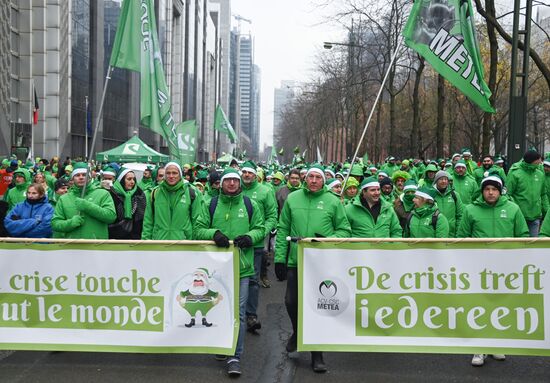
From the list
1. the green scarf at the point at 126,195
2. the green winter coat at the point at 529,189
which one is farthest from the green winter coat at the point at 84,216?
the green winter coat at the point at 529,189

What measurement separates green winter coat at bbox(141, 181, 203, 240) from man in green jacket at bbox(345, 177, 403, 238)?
1.69 m

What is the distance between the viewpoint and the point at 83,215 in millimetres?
7070

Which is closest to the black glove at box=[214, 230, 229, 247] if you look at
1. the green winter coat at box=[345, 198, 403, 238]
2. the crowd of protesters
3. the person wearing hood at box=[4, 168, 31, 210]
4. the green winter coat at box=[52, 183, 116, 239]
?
the crowd of protesters

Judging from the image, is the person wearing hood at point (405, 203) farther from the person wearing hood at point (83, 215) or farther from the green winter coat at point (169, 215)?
the person wearing hood at point (83, 215)

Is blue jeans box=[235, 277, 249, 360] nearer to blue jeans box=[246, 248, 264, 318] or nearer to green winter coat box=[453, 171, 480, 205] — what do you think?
blue jeans box=[246, 248, 264, 318]

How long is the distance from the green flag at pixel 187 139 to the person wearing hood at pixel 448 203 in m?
8.60

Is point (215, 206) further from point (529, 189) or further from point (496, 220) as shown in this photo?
point (529, 189)

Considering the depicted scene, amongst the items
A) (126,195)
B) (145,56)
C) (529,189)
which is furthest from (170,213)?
(529,189)

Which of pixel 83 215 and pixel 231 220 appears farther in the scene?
pixel 83 215

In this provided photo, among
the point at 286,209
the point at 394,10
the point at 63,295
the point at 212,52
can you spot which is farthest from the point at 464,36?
the point at 212,52

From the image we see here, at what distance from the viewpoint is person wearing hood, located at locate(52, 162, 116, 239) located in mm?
6899

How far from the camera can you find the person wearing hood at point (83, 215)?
6899mm

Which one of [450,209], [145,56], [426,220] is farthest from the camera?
[145,56]

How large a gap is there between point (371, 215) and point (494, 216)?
1.23 meters
